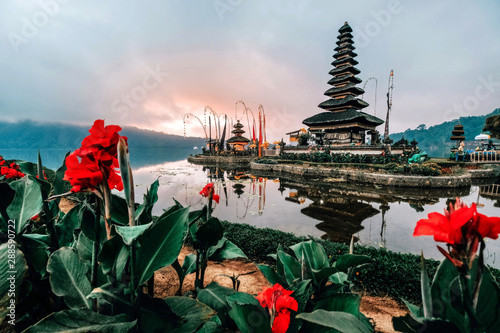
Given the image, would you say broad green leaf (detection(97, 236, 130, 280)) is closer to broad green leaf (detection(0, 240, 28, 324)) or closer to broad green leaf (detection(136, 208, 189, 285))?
broad green leaf (detection(136, 208, 189, 285))

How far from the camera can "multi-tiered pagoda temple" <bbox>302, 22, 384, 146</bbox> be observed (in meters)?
23.9

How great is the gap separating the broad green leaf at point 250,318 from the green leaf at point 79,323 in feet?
1.30

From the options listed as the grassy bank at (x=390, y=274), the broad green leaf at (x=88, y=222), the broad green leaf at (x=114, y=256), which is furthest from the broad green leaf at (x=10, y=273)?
the grassy bank at (x=390, y=274)

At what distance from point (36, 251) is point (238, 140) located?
31.7 metres

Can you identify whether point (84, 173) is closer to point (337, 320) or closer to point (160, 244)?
point (160, 244)

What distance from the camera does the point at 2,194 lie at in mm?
1002

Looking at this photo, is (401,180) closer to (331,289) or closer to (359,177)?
(359,177)

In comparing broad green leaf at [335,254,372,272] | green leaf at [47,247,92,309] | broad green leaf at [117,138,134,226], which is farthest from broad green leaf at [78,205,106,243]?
broad green leaf at [335,254,372,272]

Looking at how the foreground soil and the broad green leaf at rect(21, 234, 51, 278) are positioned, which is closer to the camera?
the broad green leaf at rect(21, 234, 51, 278)

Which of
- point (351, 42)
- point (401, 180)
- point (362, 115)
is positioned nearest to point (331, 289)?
point (401, 180)

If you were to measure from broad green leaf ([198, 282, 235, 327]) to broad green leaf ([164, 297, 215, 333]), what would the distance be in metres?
0.31

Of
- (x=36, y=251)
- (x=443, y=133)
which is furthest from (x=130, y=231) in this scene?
(x=443, y=133)

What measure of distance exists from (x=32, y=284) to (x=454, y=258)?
1702mm

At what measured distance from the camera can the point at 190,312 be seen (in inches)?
35.7
